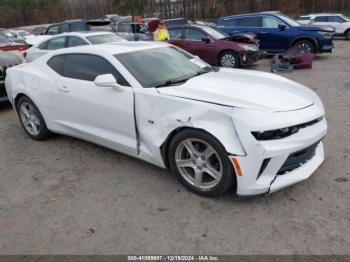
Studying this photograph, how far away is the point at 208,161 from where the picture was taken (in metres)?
2.96

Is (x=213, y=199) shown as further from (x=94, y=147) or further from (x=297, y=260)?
(x=94, y=147)

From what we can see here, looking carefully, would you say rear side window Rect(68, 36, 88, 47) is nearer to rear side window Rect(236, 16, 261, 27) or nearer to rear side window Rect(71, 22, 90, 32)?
rear side window Rect(71, 22, 90, 32)

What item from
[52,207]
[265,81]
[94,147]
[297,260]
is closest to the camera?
[297,260]

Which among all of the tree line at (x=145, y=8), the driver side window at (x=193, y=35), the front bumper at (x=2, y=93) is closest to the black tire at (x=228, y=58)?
the driver side window at (x=193, y=35)

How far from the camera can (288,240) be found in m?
2.44

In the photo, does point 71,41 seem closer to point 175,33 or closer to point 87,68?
point 175,33

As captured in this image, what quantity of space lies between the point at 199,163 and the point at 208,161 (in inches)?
3.7

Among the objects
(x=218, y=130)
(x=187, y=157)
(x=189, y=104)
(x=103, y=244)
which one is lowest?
(x=103, y=244)

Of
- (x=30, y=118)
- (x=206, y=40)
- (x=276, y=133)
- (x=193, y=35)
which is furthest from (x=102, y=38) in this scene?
(x=276, y=133)

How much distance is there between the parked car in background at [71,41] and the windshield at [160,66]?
5.00 meters

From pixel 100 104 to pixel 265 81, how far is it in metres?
1.92

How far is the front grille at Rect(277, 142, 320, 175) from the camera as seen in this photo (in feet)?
8.98

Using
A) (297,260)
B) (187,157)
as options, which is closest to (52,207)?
(187,157)

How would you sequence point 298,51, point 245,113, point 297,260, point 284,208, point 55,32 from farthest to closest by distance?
point 55,32 < point 298,51 < point 284,208 < point 245,113 < point 297,260
